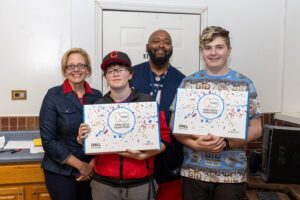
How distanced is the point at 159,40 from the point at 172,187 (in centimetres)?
100

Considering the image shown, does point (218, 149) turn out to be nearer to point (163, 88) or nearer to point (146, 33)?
point (163, 88)

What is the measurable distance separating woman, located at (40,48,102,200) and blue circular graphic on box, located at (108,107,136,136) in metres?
0.31

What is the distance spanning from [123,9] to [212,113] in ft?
4.55

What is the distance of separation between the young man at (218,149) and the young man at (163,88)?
0.35 m

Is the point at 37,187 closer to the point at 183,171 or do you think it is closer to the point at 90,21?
the point at 183,171

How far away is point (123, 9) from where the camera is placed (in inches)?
103

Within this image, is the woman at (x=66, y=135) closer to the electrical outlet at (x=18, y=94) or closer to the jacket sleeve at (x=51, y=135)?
the jacket sleeve at (x=51, y=135)

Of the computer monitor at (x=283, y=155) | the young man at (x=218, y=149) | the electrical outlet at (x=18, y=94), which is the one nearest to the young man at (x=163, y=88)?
the young man at (x=218, y=149)

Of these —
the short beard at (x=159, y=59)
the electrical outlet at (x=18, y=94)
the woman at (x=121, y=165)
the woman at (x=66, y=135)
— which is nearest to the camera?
the woman at (x=121, y=165)

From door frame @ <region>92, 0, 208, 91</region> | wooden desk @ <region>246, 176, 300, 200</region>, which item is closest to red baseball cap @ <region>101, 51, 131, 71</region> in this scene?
door frame @ <region>92, 0, 208, 91</region>

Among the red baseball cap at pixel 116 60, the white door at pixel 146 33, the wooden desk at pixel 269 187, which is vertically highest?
the white door at pixel 146 33

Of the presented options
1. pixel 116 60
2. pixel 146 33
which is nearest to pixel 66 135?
pixel 116 60

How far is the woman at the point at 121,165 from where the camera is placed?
1.56 meters

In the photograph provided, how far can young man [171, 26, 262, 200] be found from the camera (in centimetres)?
164
